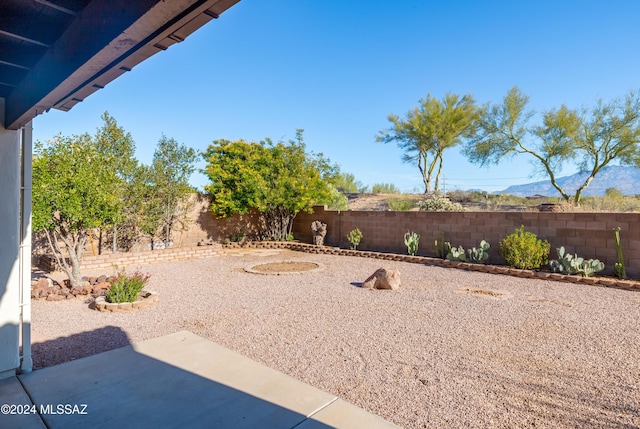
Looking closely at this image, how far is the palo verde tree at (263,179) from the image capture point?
14.0 m

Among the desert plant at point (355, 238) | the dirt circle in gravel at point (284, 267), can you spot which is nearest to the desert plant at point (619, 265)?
the dirt circle in gravel at point (284, 267)

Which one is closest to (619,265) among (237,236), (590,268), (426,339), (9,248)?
(590,268)

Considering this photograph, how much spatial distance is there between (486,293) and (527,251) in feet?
8.42

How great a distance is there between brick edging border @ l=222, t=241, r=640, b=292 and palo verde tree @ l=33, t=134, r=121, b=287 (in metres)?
7.25

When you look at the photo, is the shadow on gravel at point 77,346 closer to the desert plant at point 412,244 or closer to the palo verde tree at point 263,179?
the desert plant at point 412,244

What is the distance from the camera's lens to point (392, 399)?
3.00 meters

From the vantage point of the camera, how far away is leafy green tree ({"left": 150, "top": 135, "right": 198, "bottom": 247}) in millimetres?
11633

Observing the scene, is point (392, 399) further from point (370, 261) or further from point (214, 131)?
point (214, 131)

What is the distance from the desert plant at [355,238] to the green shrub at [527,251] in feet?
17.1

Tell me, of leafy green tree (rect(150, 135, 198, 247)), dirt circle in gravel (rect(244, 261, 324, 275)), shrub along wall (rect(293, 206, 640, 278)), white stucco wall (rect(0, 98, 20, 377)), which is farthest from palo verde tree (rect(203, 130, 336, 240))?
white stucco wall (rect(0, 98, 20, 377))

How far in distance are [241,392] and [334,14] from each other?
507 inches

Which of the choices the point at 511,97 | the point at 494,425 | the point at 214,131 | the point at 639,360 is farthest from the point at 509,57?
the point at 494,425

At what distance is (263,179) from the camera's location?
46.4ft

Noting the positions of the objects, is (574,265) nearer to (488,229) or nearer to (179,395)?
(488,229)
